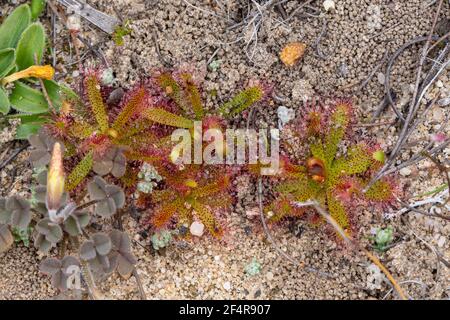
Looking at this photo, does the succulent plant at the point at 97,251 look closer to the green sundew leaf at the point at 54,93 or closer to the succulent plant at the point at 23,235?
the succulent plant at the point at 23,235

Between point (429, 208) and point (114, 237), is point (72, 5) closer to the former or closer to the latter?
point (114, 237)

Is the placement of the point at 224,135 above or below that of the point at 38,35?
below

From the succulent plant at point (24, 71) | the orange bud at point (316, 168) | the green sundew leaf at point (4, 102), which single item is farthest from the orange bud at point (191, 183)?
the green sundew leaf at point (4, 102)

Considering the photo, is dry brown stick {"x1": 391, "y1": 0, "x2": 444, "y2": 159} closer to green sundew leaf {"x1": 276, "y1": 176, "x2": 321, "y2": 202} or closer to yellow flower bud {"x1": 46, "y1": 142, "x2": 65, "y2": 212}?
green sundew leaf {"x1": 276, "y1": 176, "x2": 321, "y2": 202}

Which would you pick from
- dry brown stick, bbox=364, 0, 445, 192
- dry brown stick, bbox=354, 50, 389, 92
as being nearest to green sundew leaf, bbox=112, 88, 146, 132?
dry brown stick, bbox=354, 50, 389, 92

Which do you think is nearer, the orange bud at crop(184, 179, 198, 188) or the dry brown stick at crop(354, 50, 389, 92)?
the orange bud at crop(184, 179, 198, 188)
